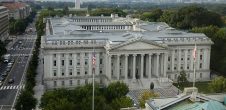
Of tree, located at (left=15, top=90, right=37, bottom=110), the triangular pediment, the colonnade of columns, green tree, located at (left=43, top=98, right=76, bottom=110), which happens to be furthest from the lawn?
tree, located at (left=15, top=90, right=37, bottom=110)

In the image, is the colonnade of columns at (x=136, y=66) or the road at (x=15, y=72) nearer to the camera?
the road at (x=15, y=72)

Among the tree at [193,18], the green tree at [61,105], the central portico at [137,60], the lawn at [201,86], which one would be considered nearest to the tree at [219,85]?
the lawn at [201,86]

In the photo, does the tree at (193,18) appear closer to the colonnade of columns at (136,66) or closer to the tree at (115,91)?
the colonnade of columns at (136,66)

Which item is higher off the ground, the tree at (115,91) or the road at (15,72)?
the tree at (115,91)

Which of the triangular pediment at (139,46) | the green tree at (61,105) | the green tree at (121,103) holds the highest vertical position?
the triangular pediment at (139,46)

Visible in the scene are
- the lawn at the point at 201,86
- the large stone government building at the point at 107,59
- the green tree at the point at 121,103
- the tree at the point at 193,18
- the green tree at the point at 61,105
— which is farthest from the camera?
the tree at the point at 193,18

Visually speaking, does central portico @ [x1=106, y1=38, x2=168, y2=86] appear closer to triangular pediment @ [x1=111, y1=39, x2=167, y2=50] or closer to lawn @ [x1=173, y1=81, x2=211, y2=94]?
triangular pediment @ [x1=111, y1=39, x2=167, y2=50]

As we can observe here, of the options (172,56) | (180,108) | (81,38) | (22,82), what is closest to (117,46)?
(81,38)

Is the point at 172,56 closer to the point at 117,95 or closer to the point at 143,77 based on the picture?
the point at 143,77
